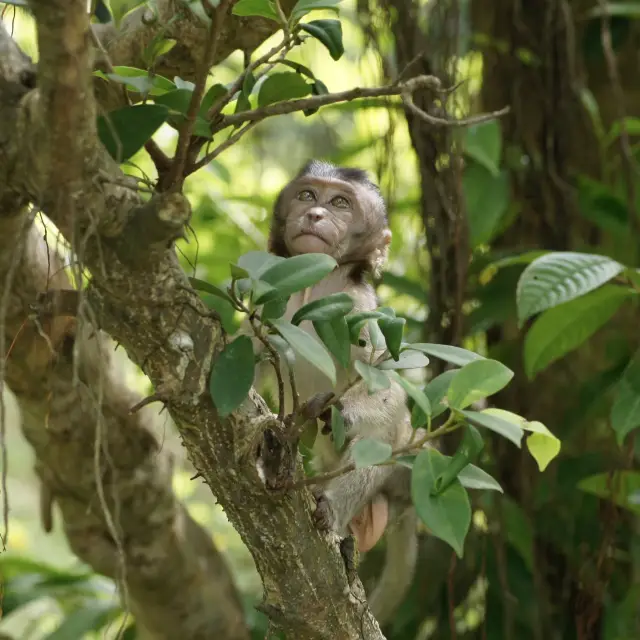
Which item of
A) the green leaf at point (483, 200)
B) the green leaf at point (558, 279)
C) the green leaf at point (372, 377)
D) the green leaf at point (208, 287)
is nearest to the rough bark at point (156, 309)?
the green leaf at point (208, 287)

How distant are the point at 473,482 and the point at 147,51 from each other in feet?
2.54

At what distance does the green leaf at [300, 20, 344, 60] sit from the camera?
146cm

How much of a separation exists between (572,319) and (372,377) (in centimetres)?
122

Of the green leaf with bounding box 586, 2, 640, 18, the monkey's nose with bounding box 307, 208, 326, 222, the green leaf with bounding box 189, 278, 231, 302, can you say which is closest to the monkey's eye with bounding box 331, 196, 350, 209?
the monkey's nose with bounding box 307, 208, 326, 222

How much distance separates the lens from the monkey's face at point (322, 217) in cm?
257

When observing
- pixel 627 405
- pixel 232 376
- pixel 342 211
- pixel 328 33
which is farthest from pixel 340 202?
pixel 232 376

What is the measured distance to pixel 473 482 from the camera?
139 cm

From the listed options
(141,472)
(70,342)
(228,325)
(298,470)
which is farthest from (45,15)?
(141,472)

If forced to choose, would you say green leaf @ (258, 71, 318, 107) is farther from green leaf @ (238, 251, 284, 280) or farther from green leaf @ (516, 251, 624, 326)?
green leaf @ (516, 251, 624, 326)

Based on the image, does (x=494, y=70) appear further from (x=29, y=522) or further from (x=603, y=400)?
(x=29, y=522)

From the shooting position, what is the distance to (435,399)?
4.46ft

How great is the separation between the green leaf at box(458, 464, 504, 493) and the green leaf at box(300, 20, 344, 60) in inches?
25.9

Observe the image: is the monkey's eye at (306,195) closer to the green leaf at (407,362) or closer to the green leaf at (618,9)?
the green leaf at (618,9)

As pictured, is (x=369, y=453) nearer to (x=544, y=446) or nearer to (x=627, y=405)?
(x=544, y=446)
